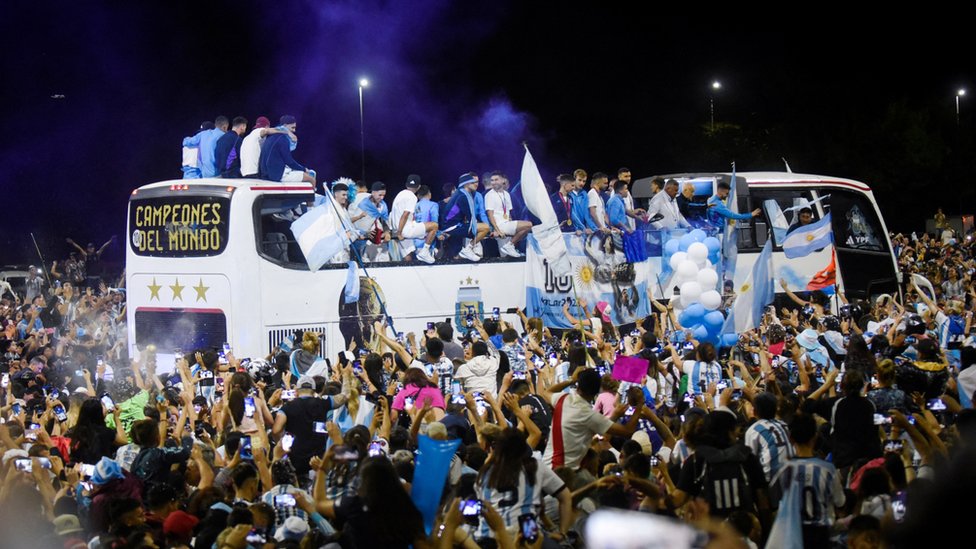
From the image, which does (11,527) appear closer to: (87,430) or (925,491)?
(87,430)

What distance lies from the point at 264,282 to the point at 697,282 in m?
5.40

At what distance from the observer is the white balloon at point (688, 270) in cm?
1417

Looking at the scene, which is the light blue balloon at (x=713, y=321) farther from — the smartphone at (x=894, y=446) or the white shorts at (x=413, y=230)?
the smartphone at (x=894, y=446)

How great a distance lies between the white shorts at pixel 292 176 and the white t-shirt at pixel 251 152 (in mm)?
381

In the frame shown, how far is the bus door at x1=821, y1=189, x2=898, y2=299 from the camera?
18484 mm

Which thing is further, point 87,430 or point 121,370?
point 121,370

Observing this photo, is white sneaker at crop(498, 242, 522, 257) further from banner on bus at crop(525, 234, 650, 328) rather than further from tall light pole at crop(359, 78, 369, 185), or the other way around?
tall light pole at crop(359, 78, 369, 185)

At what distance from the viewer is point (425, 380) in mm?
8750

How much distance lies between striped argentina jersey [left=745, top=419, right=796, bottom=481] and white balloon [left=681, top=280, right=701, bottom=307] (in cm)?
713

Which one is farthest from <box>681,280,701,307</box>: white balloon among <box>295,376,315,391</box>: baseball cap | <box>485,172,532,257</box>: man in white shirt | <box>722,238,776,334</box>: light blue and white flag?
<box>295,376,315,391</box>: baseball cap

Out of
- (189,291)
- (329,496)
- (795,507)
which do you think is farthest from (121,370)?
(795,507)

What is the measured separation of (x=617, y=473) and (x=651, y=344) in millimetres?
4490

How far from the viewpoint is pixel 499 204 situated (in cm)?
1670

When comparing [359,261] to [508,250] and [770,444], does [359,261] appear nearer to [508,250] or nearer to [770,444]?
[508,250]
